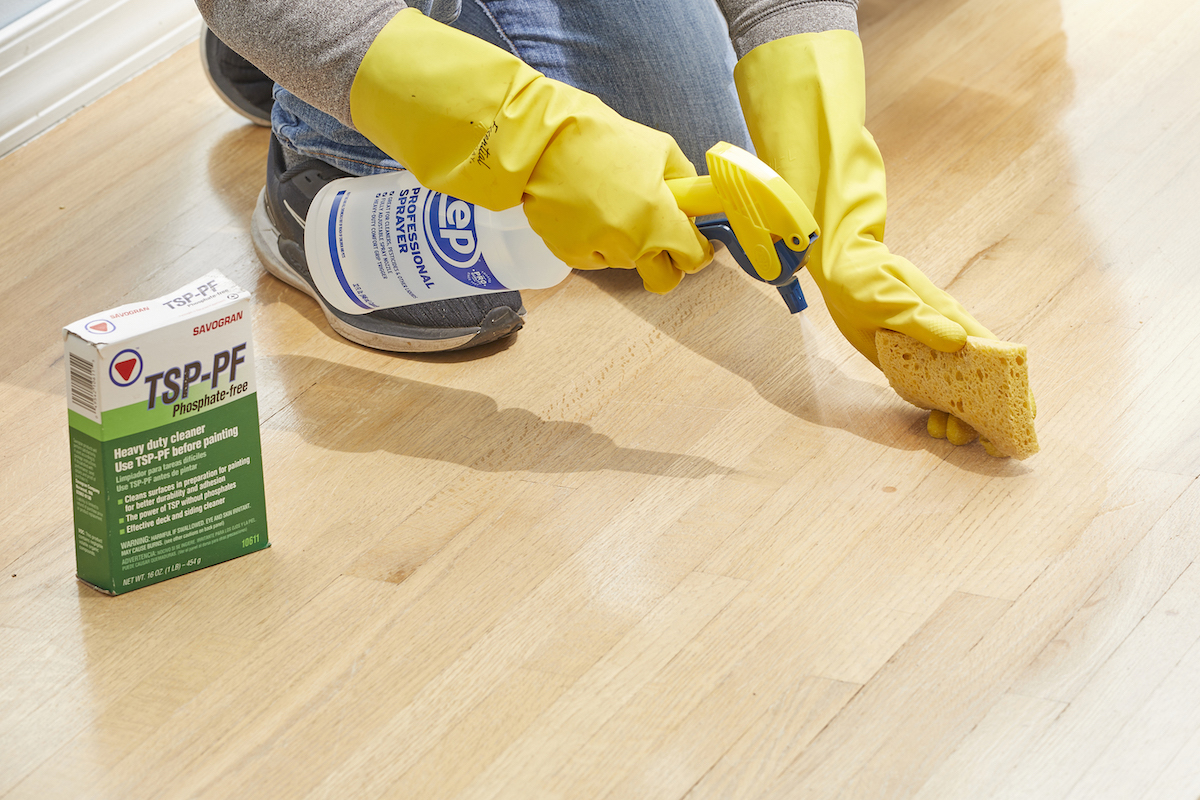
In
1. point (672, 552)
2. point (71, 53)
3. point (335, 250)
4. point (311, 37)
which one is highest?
point (311, 37)

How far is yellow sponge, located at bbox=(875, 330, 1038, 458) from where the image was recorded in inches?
36.1

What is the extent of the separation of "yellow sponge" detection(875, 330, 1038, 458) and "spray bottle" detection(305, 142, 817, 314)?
0.12 m

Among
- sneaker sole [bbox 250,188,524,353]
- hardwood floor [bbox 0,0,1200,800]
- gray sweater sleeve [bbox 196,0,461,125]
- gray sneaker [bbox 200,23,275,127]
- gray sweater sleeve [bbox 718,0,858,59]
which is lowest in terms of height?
hardwood floor [bbox 0,0,1200,800]

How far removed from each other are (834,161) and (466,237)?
1.15ft

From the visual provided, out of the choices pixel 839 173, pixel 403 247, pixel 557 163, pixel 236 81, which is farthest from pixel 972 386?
pixel 236 81

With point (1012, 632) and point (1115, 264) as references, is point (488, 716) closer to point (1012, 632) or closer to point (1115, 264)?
point (1012, 632)

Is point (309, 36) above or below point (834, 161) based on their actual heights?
above

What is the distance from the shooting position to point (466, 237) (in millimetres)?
1051

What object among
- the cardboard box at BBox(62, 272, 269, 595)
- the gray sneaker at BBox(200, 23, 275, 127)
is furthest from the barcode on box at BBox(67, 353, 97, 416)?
the gray sneaker at BBox(200, 23, 275, 127)

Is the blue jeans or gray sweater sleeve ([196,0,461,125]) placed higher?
gray sweater sleeve ([196,0,461,125])

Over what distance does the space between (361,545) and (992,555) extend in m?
0.53

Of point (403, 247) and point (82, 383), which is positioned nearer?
point (82, 383)

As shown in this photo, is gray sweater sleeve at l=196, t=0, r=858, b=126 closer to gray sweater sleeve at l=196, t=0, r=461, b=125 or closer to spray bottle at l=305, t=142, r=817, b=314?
gray sweater sleeve at l=196, t=0, r=461, b=125

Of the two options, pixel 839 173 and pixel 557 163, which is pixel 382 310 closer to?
pixel 557 163
